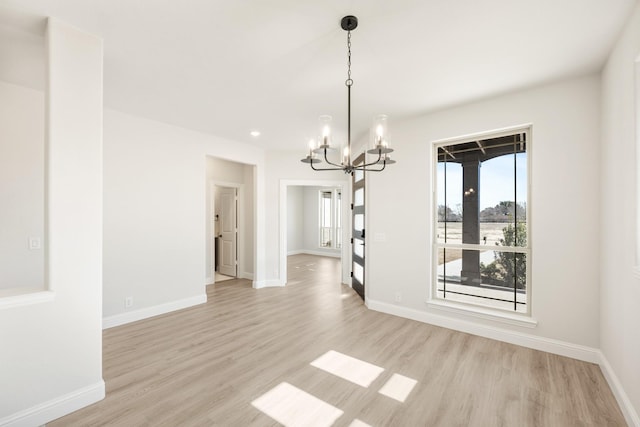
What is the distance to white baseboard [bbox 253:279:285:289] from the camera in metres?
5.52

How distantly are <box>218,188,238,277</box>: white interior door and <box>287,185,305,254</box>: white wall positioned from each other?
10.3 feet

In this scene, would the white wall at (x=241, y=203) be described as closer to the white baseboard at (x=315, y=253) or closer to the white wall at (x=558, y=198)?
the white baseboard at (x=315, y=253)

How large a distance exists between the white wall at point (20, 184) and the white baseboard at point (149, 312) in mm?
904

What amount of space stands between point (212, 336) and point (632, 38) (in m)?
4.46

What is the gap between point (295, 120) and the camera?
402 centimetres

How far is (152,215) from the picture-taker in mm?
3959

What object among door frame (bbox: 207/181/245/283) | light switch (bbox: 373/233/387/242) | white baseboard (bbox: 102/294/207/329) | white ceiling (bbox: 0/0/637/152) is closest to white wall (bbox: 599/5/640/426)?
white ceiling (bbox: 0/0/637/152)

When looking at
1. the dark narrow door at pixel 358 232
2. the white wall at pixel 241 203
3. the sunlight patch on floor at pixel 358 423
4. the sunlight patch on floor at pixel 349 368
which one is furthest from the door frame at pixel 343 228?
the sunlight patch on floor at pixel 358 423

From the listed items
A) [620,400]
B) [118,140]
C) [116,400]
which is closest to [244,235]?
[118,140]

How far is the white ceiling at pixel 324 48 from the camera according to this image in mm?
1871

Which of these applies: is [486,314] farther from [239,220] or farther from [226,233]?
[226,233]

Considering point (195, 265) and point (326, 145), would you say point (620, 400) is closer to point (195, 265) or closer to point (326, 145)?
point (326, 145)

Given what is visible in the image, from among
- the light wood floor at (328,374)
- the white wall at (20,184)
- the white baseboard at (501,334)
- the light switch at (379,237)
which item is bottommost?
the light wood floor at (328,374)

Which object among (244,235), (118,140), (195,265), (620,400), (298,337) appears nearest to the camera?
(620,400)
